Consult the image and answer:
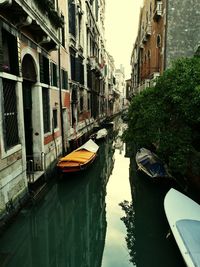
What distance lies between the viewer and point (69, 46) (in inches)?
639

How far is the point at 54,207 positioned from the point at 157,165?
4.71 meters

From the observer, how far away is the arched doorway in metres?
9.43

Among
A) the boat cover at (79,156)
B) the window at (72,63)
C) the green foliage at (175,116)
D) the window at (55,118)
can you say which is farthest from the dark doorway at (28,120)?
the window at (72,63)

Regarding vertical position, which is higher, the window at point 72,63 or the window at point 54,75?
the window at point 72,63

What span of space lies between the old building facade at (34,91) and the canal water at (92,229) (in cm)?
90

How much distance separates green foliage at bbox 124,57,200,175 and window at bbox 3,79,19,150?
169 inches

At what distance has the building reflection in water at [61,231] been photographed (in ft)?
20.3

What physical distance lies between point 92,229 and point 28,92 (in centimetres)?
554

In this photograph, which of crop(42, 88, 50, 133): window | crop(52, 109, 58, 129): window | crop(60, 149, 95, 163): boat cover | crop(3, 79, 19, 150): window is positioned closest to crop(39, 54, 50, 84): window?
crop(42, 88, 50, 133): window

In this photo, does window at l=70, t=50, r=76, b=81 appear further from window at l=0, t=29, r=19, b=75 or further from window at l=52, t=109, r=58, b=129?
window at l=0, t=29, r=19, b=75

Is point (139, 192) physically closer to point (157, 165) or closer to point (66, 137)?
point (157, 165)

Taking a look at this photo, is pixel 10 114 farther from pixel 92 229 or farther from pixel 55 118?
pixel 55 118

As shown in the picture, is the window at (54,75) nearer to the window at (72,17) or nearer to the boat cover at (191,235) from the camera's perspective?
the window at (72,17)

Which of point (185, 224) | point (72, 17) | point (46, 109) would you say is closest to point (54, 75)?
point (46, 109)
